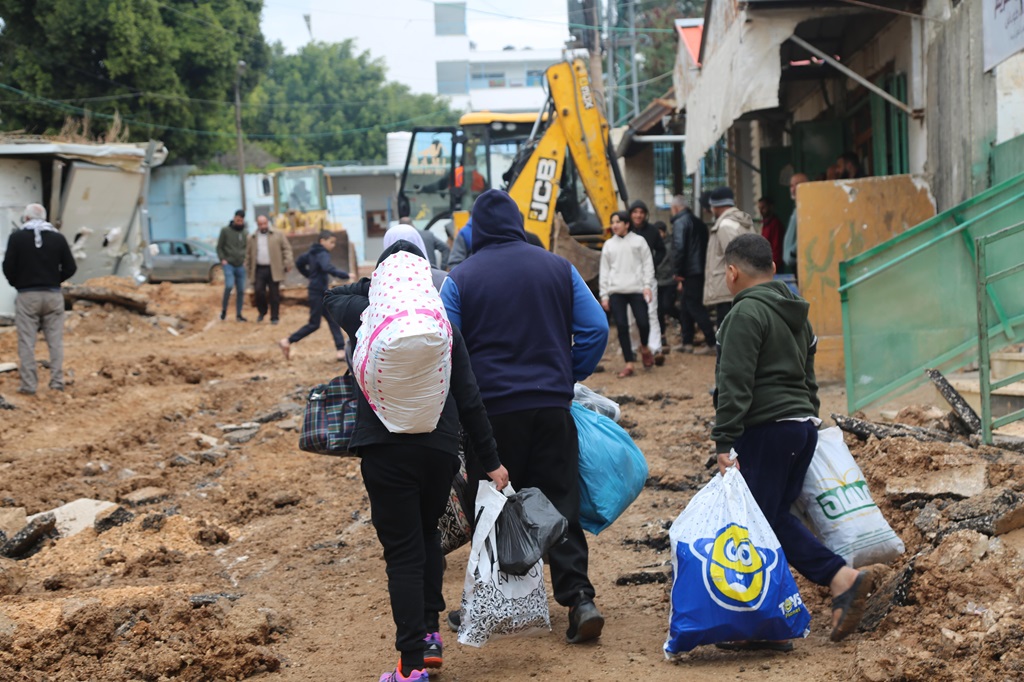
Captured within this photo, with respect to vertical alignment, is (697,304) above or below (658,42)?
below

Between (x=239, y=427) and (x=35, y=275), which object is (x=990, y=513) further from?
(x=35, y=275)

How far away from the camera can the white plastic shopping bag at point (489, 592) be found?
407 cm

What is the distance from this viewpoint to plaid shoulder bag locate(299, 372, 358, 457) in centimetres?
470

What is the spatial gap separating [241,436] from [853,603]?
272 inches

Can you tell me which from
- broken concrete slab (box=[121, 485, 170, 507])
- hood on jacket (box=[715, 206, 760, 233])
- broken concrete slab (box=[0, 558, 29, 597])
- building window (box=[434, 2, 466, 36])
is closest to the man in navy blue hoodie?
broken concrete slab (box=[0, 558, 29, 597])

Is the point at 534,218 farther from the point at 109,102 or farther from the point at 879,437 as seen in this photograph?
the point at 109,102

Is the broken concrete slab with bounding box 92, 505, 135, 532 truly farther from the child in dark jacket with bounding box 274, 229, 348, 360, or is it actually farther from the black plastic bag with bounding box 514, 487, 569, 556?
the child in dark jacket with bounding box 274, 229, 348, 360

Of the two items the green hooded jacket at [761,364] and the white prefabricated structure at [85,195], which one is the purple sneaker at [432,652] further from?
the white prefabricated structure at [85,195]

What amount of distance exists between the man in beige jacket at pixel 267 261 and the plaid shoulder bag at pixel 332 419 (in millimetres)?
13228

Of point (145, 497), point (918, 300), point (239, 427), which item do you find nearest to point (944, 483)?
point (918, 300)

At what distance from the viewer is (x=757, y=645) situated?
4105 mm

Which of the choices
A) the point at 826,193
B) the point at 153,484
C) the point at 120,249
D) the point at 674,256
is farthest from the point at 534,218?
the point at 120,249

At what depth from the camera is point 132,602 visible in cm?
486

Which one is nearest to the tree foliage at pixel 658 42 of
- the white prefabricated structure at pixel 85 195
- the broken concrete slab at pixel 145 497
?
the white prefabricated structure at pixel 85 195
